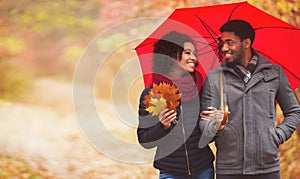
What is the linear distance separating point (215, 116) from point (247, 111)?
0.89 ft

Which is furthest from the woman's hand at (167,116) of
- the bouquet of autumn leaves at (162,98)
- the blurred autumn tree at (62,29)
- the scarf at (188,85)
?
the blurred autumn tree at (62,29)

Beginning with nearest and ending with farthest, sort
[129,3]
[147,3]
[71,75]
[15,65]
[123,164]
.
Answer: [123,164] < [147,3] < [129,3] < [15,65] < [71,75]

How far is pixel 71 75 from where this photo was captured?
59.0 ft

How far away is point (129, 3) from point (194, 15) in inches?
302

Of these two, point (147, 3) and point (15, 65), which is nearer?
point (147, 3)

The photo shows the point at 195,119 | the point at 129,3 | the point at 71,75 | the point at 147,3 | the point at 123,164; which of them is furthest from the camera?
the point at 71,75

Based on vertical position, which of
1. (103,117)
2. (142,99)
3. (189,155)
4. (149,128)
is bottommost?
(189,155)

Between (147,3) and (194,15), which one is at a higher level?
(147,3)

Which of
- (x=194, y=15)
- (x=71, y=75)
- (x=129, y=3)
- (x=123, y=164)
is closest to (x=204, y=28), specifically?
(x=194, y=15)

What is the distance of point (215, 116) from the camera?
8.87 ft

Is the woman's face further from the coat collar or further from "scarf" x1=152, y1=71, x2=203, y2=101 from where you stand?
the coat collar

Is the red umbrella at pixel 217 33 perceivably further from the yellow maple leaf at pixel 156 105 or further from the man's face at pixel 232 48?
the yellow maple leaf at pixel 156 105

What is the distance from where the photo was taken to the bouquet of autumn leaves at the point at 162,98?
270 cm

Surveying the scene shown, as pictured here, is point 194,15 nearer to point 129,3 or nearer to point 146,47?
point 146,47
